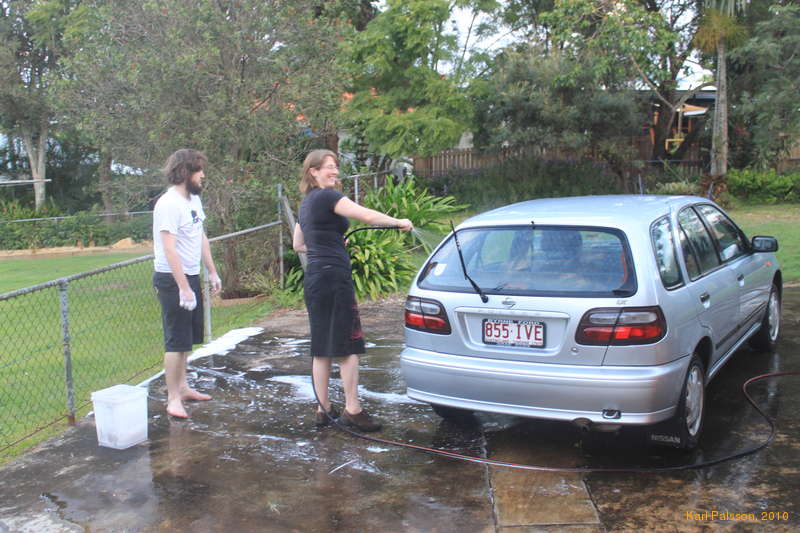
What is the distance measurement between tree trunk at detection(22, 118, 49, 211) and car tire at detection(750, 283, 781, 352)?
23.5 m


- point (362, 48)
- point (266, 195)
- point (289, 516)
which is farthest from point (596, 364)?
point (362, 48)

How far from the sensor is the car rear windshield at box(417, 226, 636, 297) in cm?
406

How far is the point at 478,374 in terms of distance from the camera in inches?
164

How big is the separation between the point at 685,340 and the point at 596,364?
60cm

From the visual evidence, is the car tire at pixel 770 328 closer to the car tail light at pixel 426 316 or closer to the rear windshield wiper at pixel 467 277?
the rear windshield wiper at pixel 467 277

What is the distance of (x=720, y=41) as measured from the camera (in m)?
18.7

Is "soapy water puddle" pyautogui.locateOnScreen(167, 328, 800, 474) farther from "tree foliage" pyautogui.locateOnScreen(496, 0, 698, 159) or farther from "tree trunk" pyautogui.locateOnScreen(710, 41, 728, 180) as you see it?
"tree trunk" pyautogui.locateOnScreen(710, 41, 728, 180)

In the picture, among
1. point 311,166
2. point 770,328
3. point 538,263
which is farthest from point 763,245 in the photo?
point 311,166

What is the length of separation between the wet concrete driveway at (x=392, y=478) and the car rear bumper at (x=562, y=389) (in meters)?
0.38

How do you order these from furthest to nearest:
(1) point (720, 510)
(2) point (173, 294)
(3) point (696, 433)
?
(2) point (173, 294), (3) point (696, 433), (1) point (720, 510)

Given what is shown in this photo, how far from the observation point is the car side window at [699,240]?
4.82 metres

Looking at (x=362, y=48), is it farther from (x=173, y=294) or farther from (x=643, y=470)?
(x=643, y=470)

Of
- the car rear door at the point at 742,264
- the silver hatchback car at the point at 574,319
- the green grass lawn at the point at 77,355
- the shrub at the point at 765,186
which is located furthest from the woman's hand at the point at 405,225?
the shrub at the point at 765,186

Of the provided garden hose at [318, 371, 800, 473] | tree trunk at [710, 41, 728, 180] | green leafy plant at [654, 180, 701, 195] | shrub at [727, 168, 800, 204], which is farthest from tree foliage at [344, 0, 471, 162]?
garden hose at [318, 371, 800, 473]
